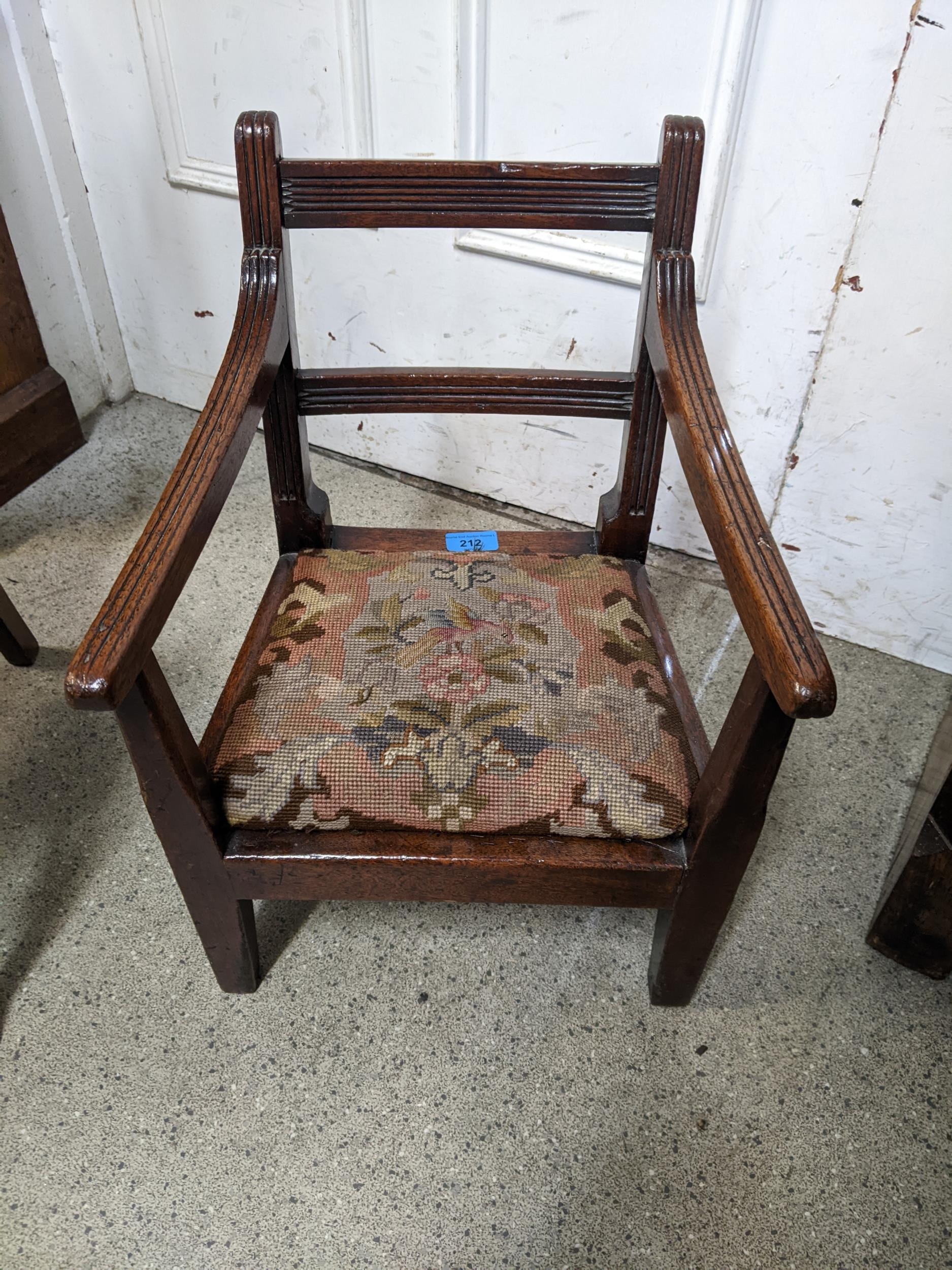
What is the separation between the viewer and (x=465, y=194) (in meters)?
1.01

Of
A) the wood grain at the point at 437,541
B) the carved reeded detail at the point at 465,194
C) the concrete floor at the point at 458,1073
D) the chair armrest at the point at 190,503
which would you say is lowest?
the concrete floor at the point at 458,1073

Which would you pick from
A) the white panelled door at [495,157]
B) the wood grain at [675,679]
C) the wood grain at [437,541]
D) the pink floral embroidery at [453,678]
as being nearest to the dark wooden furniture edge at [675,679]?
the wood grain at [675,679]

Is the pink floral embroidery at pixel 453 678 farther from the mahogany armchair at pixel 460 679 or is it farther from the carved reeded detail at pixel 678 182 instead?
the carved reeded detail at pixel 678 182

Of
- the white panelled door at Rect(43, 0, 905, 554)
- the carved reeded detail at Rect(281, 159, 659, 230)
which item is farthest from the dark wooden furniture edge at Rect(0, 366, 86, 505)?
the carved reeded detail at Rect(281, 159, 659, 230)

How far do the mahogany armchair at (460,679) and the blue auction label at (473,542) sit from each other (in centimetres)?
8

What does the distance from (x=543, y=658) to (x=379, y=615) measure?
0.19 meters

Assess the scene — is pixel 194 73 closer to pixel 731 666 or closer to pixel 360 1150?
pixel 731 666

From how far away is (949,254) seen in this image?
130cm

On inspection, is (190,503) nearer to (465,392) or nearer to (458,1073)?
(465,392)

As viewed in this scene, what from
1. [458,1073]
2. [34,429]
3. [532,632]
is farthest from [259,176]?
[34,429]

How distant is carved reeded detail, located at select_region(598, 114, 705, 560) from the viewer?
0.96 metres

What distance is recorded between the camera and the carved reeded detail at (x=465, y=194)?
0.99 m

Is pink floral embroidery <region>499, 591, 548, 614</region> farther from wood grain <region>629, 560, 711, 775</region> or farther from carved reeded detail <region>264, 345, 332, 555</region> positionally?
carved reeded detail <region>264, 345, 332, 555</region>

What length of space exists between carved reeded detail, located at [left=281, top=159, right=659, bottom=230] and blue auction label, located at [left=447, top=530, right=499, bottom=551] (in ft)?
1.21
